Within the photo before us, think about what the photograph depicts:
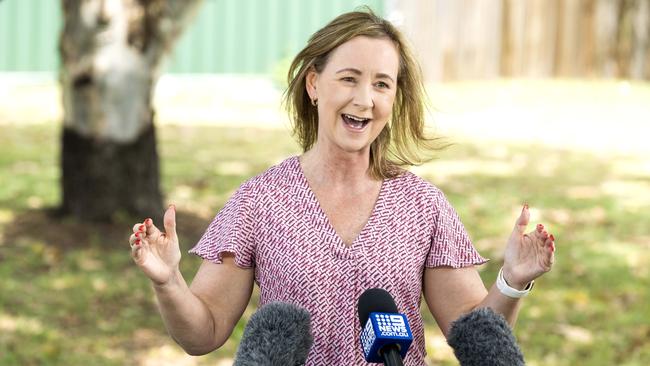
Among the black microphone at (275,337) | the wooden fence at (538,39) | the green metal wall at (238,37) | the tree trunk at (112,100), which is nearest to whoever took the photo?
the black microphone at (275,337)

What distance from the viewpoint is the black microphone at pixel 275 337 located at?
2025 millimetres

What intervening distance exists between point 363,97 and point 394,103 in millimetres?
305

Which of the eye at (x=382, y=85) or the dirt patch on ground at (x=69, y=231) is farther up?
the eye at (x=382, y=85)

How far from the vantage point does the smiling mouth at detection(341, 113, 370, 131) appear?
8.84 ft

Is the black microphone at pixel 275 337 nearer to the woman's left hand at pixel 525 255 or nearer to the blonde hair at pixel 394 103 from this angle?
the woman's left hand at pixel 525 255

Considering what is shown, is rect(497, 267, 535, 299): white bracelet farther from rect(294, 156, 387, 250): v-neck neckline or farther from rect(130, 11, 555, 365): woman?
rect(294, 156, 387, 250): v-neck neckline

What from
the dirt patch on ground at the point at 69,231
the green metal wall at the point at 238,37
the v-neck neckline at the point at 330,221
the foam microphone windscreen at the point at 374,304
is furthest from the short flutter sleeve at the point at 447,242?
the green metal wall at the point at 238,37

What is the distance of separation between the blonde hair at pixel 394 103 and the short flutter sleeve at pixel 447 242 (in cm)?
15

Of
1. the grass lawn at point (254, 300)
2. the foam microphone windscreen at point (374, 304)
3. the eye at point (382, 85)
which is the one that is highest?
the eye at point (382, 85)

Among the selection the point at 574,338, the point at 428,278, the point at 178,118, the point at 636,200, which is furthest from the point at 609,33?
the point at 428,278

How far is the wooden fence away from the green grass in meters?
5.22

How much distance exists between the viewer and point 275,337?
6.77ft

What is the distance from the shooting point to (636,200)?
29.6ft

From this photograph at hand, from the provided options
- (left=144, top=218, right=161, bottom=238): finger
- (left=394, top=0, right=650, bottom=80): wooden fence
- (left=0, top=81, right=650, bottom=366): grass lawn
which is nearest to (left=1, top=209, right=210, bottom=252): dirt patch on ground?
(left=0, top=81, right=650, bottom=366): grass lawn
